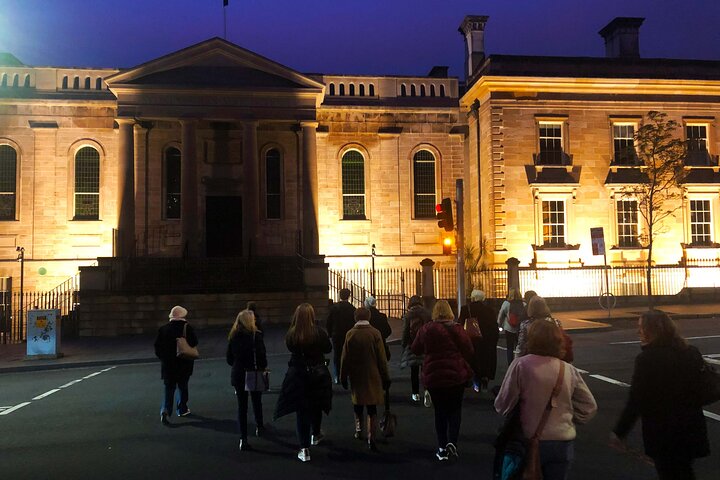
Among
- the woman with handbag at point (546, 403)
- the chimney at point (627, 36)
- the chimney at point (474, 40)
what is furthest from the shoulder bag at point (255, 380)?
the chimney at point (627, 36)

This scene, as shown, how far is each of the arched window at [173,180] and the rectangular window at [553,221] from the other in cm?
1612

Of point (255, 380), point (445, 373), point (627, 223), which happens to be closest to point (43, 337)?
point (255, 380)

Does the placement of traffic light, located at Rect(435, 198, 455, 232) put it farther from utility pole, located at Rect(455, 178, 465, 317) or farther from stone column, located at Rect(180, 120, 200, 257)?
stone column, located at Rect(180, 120, 200, 257)

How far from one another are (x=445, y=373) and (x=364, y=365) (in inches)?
39.5

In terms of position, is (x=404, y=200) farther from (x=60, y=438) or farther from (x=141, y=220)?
(x=60, y=438)

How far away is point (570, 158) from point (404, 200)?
25.1 ft

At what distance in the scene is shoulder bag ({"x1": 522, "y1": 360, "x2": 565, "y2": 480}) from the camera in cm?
404

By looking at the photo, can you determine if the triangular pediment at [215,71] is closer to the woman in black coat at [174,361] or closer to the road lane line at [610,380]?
the road lane line at [610,380]

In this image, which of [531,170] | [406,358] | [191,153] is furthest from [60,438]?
[531,170]

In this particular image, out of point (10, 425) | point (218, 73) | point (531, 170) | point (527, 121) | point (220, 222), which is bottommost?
point (10, 425)

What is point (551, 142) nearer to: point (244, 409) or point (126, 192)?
point (126, 192)

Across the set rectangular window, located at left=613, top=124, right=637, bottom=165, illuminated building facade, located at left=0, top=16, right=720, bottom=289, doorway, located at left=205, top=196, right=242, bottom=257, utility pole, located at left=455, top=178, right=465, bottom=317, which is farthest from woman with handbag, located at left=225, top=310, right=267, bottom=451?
rectangular window, located at left=613, top=124, right=637, bottom=165

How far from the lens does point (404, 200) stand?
30.6 m

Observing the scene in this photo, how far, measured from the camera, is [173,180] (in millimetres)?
29109
